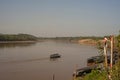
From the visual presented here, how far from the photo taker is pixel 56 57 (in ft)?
152

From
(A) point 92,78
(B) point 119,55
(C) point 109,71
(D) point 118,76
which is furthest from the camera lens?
(A) point 92,78

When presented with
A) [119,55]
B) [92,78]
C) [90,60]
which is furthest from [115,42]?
[90,60]

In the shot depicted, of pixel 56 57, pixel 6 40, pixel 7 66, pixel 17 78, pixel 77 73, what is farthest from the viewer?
pixel 6 40

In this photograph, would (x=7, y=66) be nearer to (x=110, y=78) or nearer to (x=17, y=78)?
(x=17, y=78)

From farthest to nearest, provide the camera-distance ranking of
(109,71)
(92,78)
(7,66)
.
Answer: (7,66) → (92,78) → (109,71)

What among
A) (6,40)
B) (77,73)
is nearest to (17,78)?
(77,73)

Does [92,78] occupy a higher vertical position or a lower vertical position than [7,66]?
higher

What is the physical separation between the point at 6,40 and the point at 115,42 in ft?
368

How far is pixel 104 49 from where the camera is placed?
25.8 ft

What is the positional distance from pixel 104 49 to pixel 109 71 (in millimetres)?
749

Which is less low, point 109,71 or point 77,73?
point 109,71

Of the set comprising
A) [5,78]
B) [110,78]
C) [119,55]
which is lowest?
[5,78]

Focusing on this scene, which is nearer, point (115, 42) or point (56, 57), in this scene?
point (115, 42)

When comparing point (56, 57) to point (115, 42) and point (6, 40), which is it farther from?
point (6, 40)
